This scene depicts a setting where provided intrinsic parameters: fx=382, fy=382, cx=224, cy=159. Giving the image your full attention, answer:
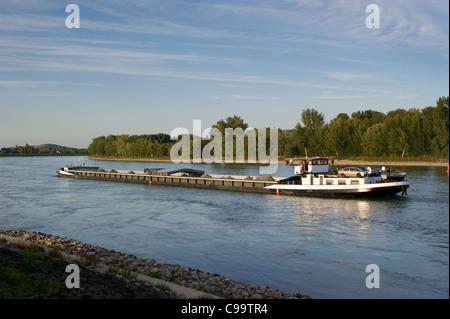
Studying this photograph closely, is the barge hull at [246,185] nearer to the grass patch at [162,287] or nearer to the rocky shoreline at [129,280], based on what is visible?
the rocky shoreline at [129,280]

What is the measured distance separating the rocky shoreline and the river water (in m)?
2.26

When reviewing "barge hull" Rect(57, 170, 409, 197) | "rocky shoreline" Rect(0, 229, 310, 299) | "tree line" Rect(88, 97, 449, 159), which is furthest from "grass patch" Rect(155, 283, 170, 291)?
"tree line" Rect(88, 97, 449, 159)

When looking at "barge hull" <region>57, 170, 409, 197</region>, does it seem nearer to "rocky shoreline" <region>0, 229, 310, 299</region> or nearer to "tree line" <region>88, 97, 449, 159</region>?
"rocky shoreline" <region>0, 229, 310, 299</region>

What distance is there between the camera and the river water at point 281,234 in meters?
17.8

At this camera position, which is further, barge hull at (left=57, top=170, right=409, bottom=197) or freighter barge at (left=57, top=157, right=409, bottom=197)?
freighter barge at (left=57, top=157, right=409, bottom=197)

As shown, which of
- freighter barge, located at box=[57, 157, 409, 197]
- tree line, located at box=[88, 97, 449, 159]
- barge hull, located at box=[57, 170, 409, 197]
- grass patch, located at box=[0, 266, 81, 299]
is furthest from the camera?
tree line, located at box=[88, 97, 449, 159]

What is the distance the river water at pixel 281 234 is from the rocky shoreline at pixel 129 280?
7.40 ft

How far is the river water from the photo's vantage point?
1783cm

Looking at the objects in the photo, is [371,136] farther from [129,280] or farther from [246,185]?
[129,280]

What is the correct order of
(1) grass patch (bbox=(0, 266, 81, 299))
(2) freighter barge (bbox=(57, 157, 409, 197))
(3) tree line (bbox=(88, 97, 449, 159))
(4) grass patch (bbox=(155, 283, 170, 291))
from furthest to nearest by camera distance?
(3) tree line (bbox=(88, 97, 449, 159)) < (2) freighter barge (bbox=(57, 157, 409, 197)) < (4) grass patch (bbox=(155, 283, 170, 291)) < (1) grass patch (bbox=(0, 266, 81, 299))

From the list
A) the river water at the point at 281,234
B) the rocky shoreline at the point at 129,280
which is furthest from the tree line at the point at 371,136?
the rocky shoreline at the point at 129,280

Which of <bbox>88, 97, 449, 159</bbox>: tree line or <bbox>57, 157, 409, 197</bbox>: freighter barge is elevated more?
<bbox>88, 97, 449, 159</bbox>: tree line
